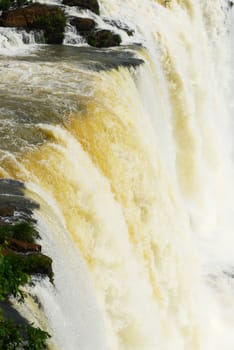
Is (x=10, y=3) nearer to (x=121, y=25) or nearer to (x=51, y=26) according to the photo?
(x=51, y=26)

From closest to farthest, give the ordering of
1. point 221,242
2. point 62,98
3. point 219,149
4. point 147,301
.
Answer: point 147,301 < point 62,98 < point 221,242 < point 219,149

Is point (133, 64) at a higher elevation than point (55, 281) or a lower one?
higher

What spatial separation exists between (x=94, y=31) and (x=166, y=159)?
3.92m

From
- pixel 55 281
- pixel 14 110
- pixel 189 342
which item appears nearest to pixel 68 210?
pixel 55 281

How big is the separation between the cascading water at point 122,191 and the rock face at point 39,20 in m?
0.53

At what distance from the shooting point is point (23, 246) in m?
6.15

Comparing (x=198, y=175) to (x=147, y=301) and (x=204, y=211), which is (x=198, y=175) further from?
(x=147, y=301)

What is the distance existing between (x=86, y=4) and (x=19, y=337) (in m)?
13.0

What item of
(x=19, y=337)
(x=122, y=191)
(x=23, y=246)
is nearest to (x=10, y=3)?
(x=122, y=191)

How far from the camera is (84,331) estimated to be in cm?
651

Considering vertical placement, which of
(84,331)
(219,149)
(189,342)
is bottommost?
(84,331)

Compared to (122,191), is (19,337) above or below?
below

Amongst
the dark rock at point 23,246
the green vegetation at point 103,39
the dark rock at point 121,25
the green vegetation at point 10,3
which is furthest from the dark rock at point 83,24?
the dark rock at point 23,246

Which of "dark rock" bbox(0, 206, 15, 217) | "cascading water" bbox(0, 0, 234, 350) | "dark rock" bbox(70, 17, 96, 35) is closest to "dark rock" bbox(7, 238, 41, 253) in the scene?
"cascading water" bbox(0, 0, 234, 350)
